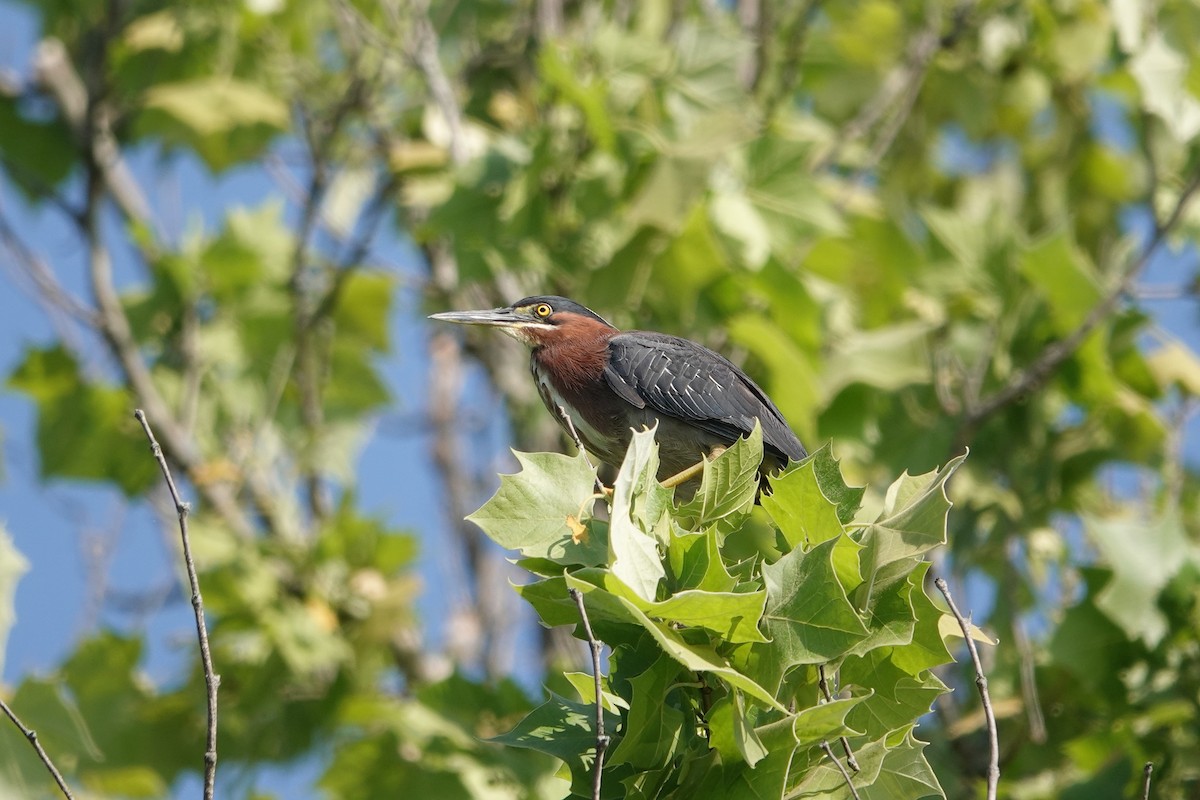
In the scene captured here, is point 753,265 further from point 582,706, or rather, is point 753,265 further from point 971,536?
point 582,706

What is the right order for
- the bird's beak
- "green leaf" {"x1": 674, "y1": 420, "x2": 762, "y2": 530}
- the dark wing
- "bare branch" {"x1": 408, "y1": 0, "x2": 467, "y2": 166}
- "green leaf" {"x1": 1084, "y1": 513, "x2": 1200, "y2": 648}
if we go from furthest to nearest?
"bare branch" {"x1": 408, "y1": 0, "x2": 467, "y2": 166}, the bird's beak, "green leaf" {"x1": 1084, "y1": 513, "x2": 1200, "y2": 648}, the dark wing, "green leaf" {"x1": 674, "y1": 420, "x2": 762, "y2": 530}

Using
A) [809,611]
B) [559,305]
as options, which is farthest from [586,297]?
[809,611]

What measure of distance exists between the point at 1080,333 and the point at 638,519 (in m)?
3.20

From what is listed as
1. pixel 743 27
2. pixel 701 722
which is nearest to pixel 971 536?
pixel 743 27

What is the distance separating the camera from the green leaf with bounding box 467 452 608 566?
287 centimetres

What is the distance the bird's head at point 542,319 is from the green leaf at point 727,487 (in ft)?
6.47

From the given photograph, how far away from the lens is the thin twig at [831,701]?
2787mm

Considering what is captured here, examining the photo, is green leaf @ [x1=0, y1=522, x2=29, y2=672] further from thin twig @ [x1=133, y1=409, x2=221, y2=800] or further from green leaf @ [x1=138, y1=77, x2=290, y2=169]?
green leaf @ [x1=138, y1=77, x2=290, y2=169]

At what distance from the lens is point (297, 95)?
721 cm

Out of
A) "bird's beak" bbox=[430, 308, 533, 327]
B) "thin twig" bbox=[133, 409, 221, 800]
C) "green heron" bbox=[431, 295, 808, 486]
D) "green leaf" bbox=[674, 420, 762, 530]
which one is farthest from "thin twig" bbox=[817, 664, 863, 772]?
"bird's beak" bbox=[430, 308, 533, 327]

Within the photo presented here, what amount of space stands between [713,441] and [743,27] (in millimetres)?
3075

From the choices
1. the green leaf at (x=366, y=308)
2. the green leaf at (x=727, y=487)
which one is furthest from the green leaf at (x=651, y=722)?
the green leaf at (x=366, y=308)

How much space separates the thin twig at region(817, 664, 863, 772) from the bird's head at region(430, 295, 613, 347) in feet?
7.31

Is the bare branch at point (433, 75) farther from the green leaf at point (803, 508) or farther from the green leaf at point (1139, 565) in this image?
the green leaf at point (803, 508)
